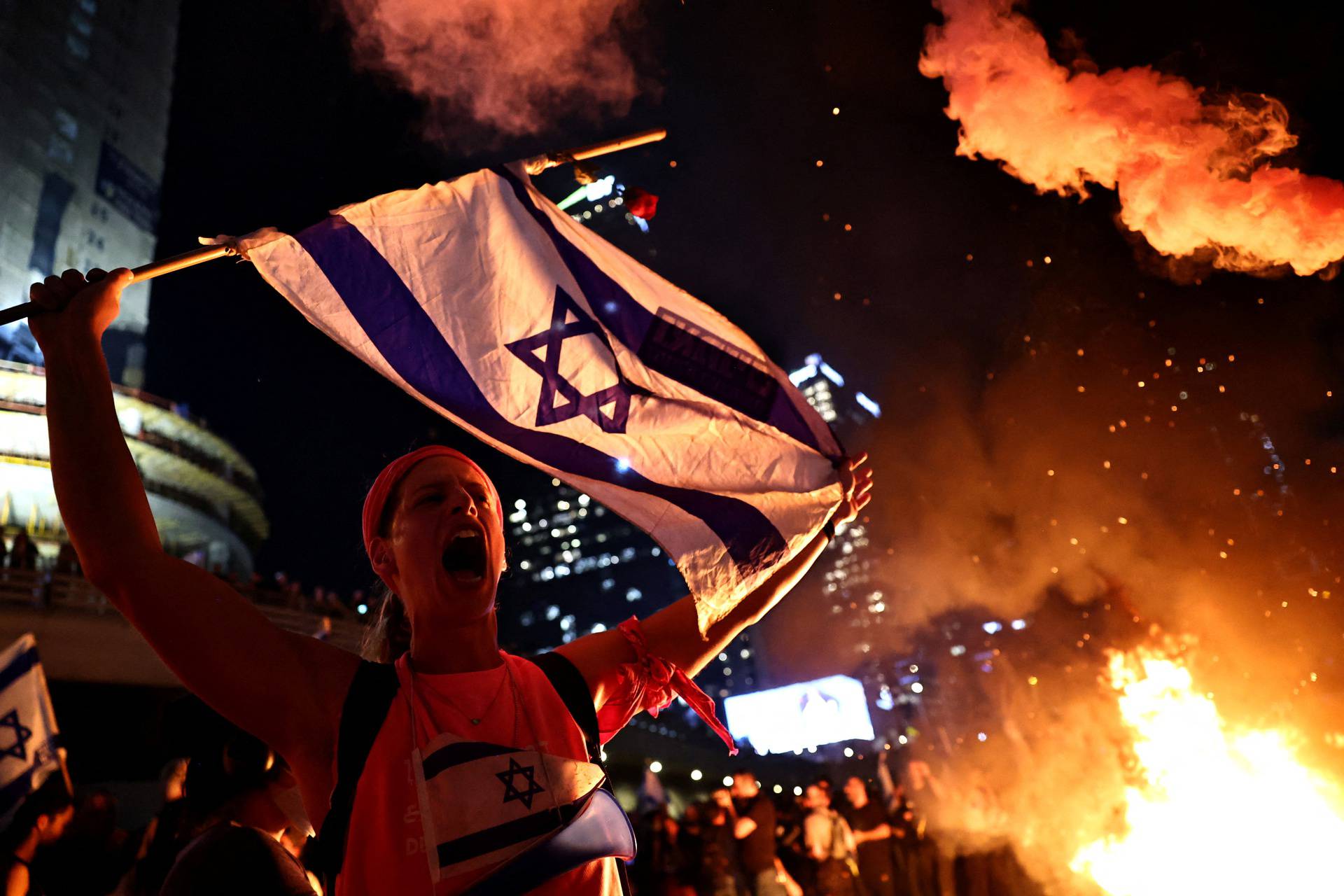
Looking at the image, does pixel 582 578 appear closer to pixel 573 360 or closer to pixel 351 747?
pixel 573 360

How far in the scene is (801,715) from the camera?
42.8 meters

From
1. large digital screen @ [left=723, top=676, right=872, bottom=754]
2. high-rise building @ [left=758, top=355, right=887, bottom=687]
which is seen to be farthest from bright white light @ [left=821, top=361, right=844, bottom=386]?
large digital screen @ [left=723, top=676, right=872, bottom=754]

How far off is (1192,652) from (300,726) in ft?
73.1

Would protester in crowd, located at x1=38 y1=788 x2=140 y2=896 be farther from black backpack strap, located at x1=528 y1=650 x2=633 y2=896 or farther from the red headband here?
black backpack strap, located at x1=528 y1=650 x2=633 y2=896

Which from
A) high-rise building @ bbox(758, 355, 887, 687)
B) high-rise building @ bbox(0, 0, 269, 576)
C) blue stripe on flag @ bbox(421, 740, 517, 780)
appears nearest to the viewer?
blue stripe on flag @ bbox(421, 740, 517, 780)

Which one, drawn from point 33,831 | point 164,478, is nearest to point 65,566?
point 164,478

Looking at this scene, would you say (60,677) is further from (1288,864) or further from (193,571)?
(1288,864)

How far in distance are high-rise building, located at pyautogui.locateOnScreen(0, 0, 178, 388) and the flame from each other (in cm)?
3482

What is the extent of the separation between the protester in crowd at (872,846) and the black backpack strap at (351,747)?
10.9 metres

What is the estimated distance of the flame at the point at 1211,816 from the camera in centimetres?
1141

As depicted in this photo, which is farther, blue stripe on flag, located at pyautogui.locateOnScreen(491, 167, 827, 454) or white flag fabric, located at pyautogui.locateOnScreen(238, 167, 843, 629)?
blue stripe on flag, located at pyautogui.locateOnScreen(491, 167, 827, 454)

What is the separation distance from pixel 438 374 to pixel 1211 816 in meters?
14.7

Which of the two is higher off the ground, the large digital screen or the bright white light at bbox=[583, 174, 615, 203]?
the large digital screen

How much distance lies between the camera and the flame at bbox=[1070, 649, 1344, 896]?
37.4ft
